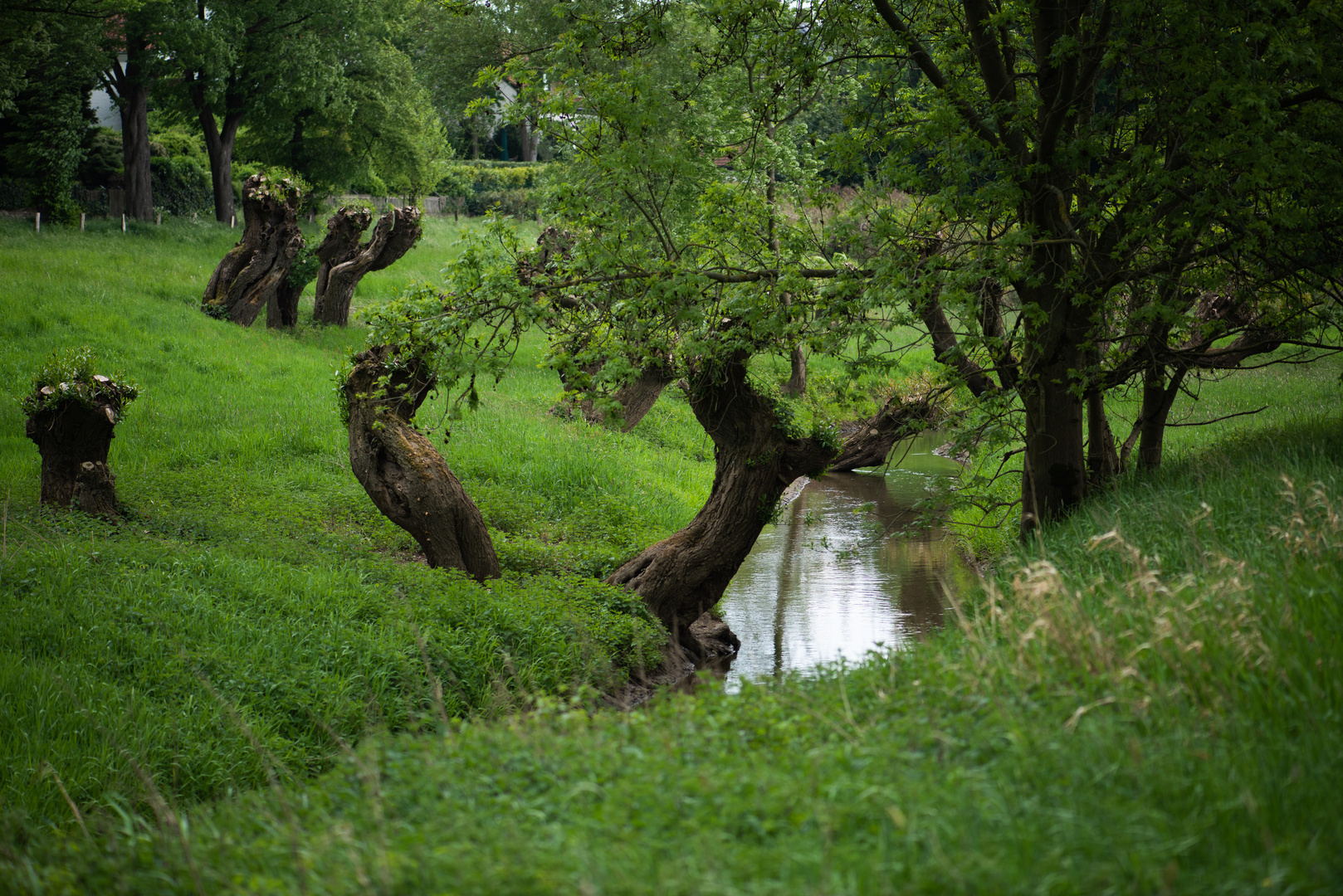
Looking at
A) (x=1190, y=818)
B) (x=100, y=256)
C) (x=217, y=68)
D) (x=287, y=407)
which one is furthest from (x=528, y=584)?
(x=217, y=68)

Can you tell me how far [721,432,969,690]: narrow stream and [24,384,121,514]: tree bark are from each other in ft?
21.5

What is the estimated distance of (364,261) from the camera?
20906mm

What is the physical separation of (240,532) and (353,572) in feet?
5.70

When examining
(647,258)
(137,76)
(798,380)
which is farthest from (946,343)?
(137,76)

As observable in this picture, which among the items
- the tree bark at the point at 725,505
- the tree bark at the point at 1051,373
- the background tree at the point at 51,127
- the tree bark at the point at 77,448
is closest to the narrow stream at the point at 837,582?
the tree bark at the point at 725,505

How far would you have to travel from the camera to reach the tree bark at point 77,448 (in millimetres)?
9125

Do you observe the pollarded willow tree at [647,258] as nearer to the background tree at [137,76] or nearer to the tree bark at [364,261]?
the tree bark at [364,261]

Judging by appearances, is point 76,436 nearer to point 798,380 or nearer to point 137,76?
point 798,380

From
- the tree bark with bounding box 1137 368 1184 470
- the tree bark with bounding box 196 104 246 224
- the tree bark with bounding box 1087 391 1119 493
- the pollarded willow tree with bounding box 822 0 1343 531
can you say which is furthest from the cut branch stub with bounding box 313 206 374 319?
the tree bark with bounding box 1137 368 1184 470

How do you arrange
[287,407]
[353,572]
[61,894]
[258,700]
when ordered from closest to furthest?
1. [61,894]
2. [258,700]
3. [353,572]
4. [287,407]

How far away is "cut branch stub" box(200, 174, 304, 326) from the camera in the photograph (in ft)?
63.6

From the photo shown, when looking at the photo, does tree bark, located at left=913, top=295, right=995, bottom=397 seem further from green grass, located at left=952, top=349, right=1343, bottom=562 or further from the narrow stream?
green grass, located at left=952, top=349, right=1343, bottom=562

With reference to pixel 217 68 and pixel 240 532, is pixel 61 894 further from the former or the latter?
pixel 217 68

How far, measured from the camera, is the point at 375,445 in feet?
28.8
